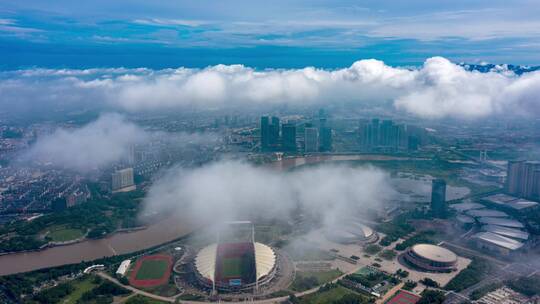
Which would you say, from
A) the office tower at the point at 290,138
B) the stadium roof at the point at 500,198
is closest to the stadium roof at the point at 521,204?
the stadium roof at the point at 500,198

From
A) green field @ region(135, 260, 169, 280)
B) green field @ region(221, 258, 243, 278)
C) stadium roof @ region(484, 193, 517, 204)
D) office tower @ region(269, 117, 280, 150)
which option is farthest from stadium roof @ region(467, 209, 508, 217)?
office tower @ region(269, 117, 280, 150)

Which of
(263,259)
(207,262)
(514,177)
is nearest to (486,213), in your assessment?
(514,177)

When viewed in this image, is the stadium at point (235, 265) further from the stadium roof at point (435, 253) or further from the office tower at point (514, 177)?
the office tower at point (514, 177)

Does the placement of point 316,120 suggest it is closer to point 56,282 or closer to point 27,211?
point 27,211

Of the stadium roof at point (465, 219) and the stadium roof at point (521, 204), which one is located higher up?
the stadium roof at point (521, 204)

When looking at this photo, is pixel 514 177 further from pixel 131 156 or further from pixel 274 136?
pixel 131 156

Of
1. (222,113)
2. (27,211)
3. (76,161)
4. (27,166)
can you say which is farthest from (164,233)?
(222,113)
